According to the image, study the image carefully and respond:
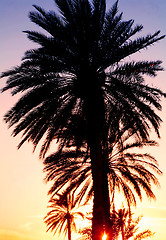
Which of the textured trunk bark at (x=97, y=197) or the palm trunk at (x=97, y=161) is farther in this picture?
the palm trunk at (x=97, y=161)

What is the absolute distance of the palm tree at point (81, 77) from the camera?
1554 centimetres

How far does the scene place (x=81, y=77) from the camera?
51.1 ft

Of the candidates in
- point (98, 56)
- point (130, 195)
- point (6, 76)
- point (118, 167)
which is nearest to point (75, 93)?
point (98, 56)

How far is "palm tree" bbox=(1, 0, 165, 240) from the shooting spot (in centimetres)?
1554

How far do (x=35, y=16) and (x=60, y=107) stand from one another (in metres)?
3.91

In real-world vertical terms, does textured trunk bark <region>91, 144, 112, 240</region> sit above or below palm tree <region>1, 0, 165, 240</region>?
below

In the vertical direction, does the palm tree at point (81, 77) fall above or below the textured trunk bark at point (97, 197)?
above

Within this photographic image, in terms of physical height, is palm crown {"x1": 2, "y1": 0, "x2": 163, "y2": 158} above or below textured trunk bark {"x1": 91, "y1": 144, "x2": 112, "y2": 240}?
above

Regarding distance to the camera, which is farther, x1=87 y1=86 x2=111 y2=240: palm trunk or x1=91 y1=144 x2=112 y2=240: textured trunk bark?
x1=87 y1=86 x2=111 y2=240: palm trunk

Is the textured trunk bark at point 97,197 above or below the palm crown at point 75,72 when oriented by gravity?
below

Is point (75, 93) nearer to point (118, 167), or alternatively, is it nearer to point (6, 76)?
point (6, 76)

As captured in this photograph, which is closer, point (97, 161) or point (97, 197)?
point (97, 197)

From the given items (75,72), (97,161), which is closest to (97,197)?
(97,161)

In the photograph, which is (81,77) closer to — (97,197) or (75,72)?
(75,72)
